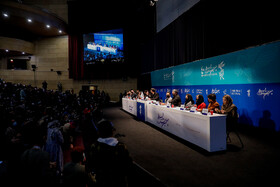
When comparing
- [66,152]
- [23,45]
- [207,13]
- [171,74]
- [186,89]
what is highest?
[23,45]

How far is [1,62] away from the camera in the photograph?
1742 cm

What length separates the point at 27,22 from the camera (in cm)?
1368

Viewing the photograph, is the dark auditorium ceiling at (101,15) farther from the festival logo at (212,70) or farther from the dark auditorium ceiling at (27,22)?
the festival logo at (212,70)

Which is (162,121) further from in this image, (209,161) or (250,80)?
(250,80)

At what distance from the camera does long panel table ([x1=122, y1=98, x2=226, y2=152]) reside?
10.7 feet

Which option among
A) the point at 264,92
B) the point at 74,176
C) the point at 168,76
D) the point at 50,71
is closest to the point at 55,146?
the point at 74,176

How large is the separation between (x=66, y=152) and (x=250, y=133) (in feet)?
18.0

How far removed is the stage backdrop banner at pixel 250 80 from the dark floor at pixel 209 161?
0.68 meters

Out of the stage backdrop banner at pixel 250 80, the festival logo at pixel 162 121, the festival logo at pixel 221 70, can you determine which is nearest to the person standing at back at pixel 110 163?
the festival logo at pixel 162 121

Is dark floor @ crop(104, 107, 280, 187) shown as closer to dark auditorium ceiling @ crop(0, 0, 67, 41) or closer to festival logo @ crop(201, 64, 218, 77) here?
festival logo @ crop(201, 64, 218, 77)

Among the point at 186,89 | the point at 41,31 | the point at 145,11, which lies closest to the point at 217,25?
the point at 186,89

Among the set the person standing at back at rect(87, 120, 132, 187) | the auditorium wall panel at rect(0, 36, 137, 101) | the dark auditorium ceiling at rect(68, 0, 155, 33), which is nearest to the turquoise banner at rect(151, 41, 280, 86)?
the person standing at back at rect(87, 120, 132, 187)

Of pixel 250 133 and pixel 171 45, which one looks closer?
pixel 250 133

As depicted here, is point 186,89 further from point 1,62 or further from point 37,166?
point 1,62
